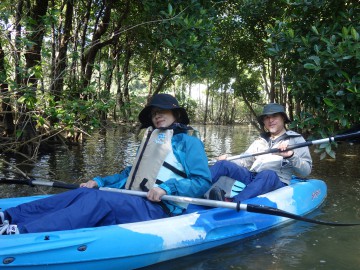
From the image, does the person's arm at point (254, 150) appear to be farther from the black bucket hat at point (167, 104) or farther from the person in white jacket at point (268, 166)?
the black bucket hat at point (167, 104)

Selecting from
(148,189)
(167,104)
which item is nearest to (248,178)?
(148,189)

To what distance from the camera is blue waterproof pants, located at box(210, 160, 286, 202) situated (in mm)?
4344

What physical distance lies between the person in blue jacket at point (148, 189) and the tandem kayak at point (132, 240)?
0.14 meters

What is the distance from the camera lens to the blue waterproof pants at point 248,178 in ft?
14.3

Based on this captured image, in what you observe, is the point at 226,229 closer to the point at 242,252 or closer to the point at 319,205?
the point at 242,252

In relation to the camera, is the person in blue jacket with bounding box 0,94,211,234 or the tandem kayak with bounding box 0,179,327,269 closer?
the tandem kayak with bounding box 0,179,327,269

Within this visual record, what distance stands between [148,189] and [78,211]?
652 millimetres

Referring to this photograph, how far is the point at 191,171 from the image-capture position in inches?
128

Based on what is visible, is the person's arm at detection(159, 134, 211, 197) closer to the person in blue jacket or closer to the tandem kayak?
the person in blue jacket

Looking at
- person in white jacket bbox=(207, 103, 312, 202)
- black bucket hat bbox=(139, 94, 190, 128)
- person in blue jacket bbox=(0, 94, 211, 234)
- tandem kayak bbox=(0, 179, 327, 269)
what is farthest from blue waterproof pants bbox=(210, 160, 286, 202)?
black bucket hat bbox=(139, 94, 190, 128)

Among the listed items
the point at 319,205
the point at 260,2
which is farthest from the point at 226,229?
the point at 260,2

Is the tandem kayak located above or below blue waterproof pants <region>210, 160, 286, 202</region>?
below

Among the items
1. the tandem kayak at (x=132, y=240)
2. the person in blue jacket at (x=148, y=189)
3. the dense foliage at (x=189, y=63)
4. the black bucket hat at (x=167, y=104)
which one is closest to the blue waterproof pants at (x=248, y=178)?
the tandem kayak at (x=132, y=240)

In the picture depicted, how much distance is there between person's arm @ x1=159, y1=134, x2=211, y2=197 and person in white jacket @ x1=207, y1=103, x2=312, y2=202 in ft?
3.41
